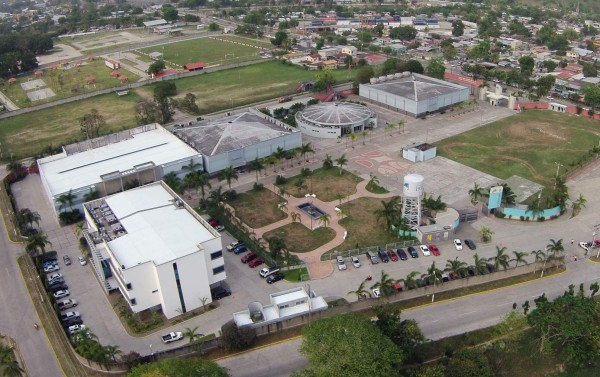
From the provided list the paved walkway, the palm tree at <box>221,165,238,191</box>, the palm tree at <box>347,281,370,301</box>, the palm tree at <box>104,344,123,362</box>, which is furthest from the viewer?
the palm tree at <box>221,165,238,191</box>

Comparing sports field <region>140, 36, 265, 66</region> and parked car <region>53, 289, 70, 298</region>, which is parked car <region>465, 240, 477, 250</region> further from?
sports field <region>140, 36, 265, 66</region>

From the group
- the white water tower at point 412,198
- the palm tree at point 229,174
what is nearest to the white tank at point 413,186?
the white water tower at point 412,198

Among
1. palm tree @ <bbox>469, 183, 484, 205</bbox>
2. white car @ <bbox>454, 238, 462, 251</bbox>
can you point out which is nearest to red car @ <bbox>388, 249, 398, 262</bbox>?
white car @ <bbox>454, 238, 462, 251</bbox>

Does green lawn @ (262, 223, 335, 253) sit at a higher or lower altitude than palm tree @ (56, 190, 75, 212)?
lower

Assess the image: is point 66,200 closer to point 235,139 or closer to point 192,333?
point 235,139

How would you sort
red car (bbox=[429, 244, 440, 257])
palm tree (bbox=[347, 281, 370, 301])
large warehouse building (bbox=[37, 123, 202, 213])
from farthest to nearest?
large warehouse building (bbox=[37, 123, 202, 213]) < red car (bbox=[429, 244, 440, 257]) < palm tree (bbox=[347, 281, 370, 301])

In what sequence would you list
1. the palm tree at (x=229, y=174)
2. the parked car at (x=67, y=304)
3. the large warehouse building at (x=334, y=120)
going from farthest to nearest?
the large warehouse building at (x=334, y=120) → the palm tree at (x=229, y=174) → the parked car at (x=67, y=304)

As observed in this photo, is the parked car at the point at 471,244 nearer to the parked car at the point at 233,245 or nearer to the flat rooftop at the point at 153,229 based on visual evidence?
the parked car at the point at 233,245
